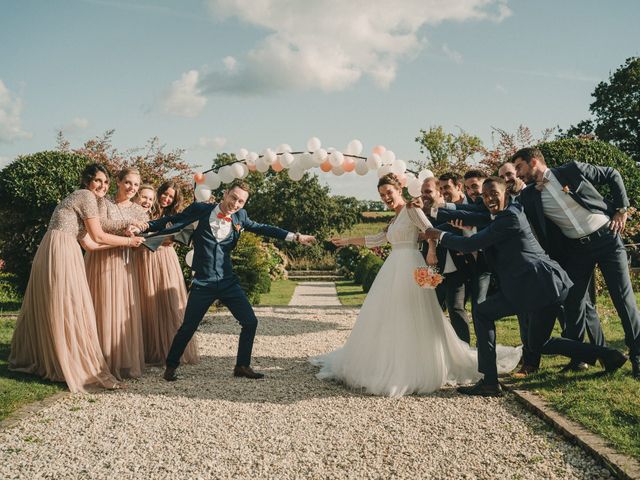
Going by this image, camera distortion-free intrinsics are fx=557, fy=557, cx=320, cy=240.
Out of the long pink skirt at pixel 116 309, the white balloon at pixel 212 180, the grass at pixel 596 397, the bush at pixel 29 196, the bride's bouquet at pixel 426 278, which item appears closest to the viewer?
the grass at pixel 596 397

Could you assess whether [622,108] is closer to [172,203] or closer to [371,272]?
[371,272]

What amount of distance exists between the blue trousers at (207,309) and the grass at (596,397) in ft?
8.85

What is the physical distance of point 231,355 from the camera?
713 centimetres

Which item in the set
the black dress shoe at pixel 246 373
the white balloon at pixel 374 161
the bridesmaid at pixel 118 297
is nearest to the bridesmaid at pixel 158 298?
the bridesmaid at pixel 118 297

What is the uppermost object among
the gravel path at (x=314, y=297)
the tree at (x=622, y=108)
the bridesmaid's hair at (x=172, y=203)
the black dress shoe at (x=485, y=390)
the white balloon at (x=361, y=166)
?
the tree at (x=622, y=108)

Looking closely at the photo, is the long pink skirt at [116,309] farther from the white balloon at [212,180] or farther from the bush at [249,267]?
the bush at [249,267]

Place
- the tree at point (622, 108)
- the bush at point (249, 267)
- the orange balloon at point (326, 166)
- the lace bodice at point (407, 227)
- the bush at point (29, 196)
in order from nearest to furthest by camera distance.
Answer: the lace bodice at point (407, 227), the orange balloon at point (326, 166), the bush at point (29, 196), the bush at point (249, 267), the tree at point (622, 108)

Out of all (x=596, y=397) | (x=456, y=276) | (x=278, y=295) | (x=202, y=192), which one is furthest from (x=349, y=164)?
(x=278, y=295)

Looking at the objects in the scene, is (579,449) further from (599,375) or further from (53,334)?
(53,334)

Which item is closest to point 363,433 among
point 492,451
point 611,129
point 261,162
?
point 492,451

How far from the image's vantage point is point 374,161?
26.8 feet

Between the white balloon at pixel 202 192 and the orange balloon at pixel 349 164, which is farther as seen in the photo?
the white balloon at pixel 202 192

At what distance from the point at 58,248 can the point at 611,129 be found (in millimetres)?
31172

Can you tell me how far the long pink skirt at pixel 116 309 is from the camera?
564cm
